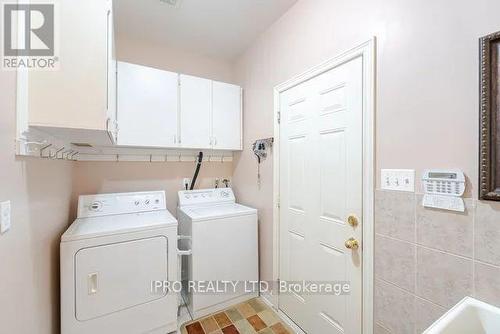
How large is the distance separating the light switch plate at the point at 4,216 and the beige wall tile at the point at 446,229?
5.67ft

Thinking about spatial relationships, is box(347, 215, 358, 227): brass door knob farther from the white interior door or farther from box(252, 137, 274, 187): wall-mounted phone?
box(252, 137, 274, 187): wall-mounted phone

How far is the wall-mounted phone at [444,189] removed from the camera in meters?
0.95

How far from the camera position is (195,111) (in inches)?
93.5

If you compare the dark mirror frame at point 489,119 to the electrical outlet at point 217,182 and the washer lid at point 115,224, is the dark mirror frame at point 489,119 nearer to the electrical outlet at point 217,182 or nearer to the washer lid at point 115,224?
the washer lid at point 115,224

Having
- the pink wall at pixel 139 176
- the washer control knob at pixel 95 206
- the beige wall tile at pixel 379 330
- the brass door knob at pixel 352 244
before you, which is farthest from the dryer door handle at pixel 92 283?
the beige wall tile at pixel 379 330

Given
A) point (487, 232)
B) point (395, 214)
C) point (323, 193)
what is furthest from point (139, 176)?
point (487, 232)

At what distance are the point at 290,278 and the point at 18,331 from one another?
170cm

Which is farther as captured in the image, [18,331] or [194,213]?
[194,213]

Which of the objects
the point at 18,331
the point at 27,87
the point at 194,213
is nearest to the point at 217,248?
the point at 194,213

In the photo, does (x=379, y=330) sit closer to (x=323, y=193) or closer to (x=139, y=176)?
(x=323, y=193)

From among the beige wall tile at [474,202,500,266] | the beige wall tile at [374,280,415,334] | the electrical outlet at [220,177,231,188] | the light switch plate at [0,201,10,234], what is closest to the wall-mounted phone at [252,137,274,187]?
the electrical outlet at [220,177,231,188]

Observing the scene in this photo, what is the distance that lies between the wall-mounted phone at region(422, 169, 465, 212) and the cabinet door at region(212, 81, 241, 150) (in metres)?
1.88

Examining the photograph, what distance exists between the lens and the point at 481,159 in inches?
34.8

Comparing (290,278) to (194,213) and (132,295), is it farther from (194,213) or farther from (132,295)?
(132,295)
